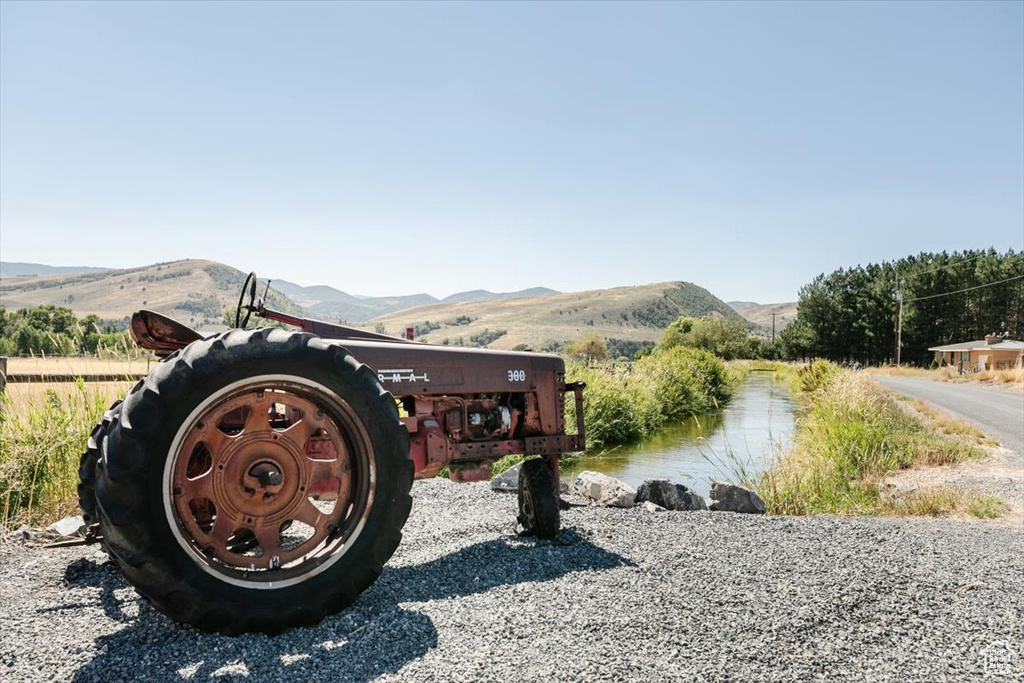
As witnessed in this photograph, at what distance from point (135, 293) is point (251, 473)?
19418 cm

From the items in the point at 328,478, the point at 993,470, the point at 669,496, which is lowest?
the point at 993,470

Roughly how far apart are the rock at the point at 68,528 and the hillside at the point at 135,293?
142m

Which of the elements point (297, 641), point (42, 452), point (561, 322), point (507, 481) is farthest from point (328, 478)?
point (561, 322)

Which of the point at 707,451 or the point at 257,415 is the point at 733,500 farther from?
the point at 707,451

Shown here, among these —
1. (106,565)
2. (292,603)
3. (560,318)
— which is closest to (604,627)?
(292,603)

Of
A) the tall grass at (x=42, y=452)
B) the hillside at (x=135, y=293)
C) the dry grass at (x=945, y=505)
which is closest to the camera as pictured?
the tall grass at (x=42, y=452)

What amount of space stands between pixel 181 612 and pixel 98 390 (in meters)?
4.50

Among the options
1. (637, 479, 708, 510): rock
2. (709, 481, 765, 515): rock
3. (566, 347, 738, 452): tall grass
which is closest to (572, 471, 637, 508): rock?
(637, 479, 708, 510): rock

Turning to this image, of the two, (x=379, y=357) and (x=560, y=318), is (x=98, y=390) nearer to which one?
(x=379, y=357)

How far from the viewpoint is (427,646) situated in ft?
9.91

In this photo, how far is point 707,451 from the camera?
1526cm

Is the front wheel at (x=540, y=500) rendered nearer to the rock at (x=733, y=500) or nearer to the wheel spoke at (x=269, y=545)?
the wheel spoke at (x=269, y=545)

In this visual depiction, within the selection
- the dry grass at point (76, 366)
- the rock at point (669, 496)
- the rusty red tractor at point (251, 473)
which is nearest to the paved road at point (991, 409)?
the rock at point (669, 496)

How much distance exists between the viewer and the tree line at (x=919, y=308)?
64.4 metres
